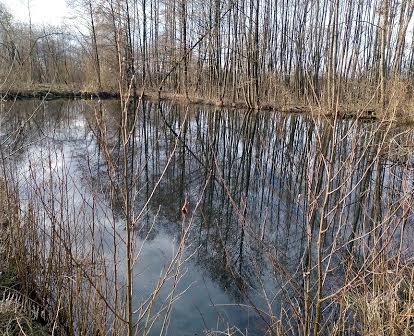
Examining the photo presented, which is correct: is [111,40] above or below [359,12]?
below

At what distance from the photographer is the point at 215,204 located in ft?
18.8

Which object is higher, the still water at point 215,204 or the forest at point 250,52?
the forest at point 250,52

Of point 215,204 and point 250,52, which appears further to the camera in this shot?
point 250,52

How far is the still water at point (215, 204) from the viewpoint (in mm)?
2082

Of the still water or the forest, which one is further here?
the forest

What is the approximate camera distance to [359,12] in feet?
72.7

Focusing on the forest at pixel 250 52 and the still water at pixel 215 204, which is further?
the forest at pixel 250 52

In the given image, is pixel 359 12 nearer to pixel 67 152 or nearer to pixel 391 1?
pixel 391 1

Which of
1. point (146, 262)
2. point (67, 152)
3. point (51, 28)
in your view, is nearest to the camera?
point (146, 262)

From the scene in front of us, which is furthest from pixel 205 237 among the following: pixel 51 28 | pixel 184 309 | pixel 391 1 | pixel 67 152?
pixel 51 28

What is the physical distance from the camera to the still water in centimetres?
208

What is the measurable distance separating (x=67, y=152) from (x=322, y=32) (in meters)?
17.4

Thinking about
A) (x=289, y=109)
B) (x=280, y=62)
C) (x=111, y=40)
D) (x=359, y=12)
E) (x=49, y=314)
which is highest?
(x=359, y=12)

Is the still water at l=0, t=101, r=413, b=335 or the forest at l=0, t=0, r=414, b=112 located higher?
the forest at l=0, t=0, r=414, b=112
